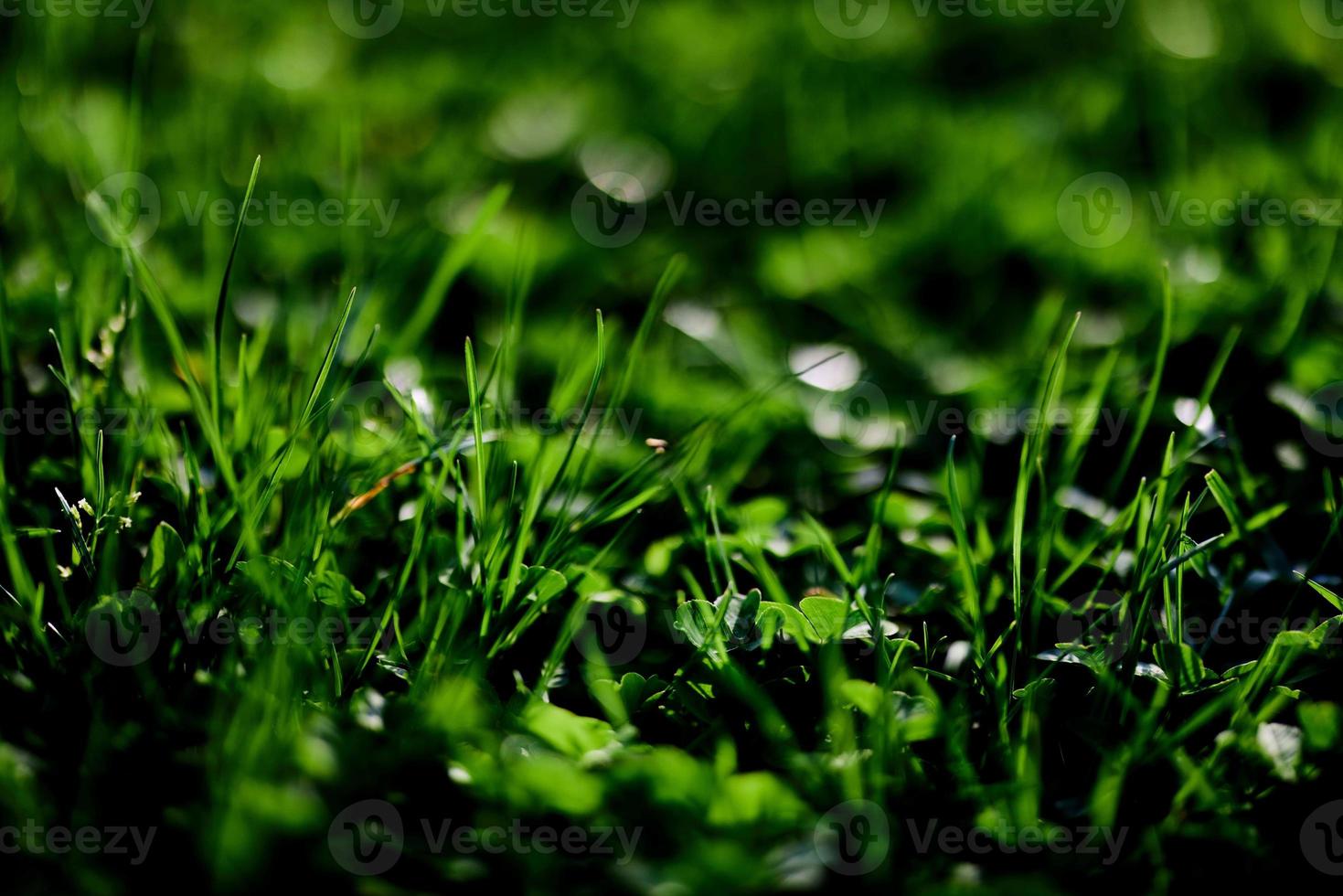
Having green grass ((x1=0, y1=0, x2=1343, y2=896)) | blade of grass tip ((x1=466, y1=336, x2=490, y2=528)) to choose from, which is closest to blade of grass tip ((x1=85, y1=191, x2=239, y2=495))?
green grass ((x1=0, y1=0, x2=1343, y2=896))

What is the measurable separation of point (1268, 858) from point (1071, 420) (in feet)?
2.58

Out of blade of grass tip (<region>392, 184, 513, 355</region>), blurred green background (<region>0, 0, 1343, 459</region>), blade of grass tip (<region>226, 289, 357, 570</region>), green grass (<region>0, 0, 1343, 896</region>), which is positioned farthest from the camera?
blurred green background (<region>0, 0, 1343, 459</region>)

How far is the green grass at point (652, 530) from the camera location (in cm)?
107

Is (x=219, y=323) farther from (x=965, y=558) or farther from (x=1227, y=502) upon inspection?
(x=1227, y=502)

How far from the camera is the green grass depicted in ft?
3.52

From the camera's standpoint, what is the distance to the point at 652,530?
1.55 m

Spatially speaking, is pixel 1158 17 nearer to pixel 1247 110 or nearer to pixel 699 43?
pixel 1247 110

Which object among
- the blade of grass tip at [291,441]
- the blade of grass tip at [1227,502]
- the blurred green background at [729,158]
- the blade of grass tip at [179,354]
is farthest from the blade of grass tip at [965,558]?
the blade of grass tip at [179,354]

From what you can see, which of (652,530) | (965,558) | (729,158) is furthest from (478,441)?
(729,158)

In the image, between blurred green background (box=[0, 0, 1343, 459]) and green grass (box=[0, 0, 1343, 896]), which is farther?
blurred green background (box=[0, 0, 1343, 459])

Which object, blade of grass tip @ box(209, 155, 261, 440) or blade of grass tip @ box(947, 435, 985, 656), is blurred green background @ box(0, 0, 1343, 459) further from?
blade of grass tip @ box(947, 435, 985, 656)

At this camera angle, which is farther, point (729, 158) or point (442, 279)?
point (729, 158)

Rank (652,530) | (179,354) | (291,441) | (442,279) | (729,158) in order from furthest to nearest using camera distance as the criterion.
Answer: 1. (729,158)
2. (442,279)
3. (652,530)
4. (179,354)
5. (291,441)

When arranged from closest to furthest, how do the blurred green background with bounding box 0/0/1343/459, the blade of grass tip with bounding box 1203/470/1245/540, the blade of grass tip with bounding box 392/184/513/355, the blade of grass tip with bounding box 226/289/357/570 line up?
the blade of grass tip with bounding box 226/289/357/570, the blade of grass tip with bounding box 1203/470/1245/540, the blade of grass tip with bounding box 392/184/513/355, the blurred green background with bounding box 0/0/1343/459
